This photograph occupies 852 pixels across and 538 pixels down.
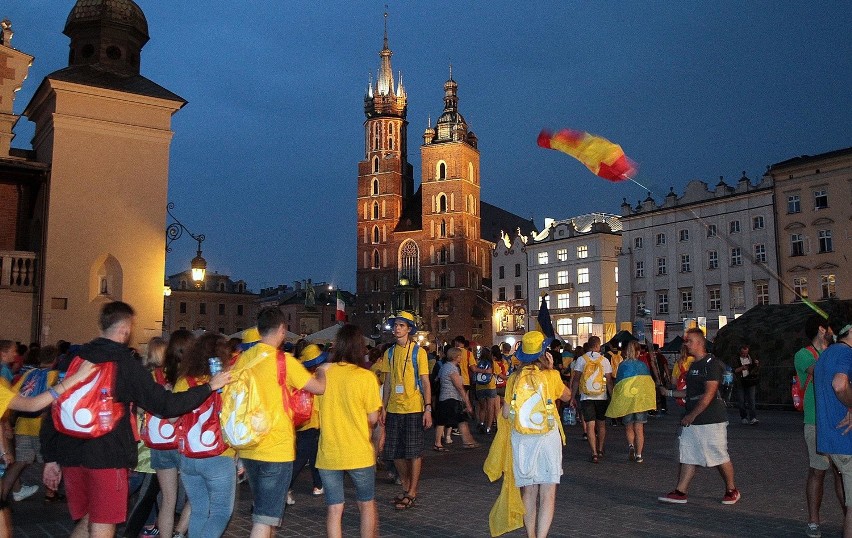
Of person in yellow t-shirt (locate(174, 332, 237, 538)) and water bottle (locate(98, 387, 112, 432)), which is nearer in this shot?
water bottle (locate(98, 387, 112, 432))

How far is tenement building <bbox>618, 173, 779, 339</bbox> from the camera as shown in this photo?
169 ft

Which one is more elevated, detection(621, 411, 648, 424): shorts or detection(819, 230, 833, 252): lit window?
detection(819, 230, 833, 252): lit window

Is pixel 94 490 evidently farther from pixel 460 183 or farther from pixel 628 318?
pixel 460 183

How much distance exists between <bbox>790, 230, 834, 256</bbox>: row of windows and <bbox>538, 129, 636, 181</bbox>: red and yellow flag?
44.4 m

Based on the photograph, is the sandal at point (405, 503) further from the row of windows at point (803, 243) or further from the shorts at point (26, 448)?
the row of windows at point (803, 243)

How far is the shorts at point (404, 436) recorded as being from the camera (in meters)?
8.77

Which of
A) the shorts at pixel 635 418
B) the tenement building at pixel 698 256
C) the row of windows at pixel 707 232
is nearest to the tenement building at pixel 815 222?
the tenement building at pixel 698 256

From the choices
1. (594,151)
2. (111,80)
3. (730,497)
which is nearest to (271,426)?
(730,497)

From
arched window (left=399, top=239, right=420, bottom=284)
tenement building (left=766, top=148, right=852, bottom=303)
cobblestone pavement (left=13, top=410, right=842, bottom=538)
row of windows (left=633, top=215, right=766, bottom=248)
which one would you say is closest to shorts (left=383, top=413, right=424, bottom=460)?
cobblestone pavement (left=13, top=410, right=842, bottom=538)

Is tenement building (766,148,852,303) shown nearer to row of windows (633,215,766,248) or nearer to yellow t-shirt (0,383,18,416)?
row of windows (633,215,766,248)

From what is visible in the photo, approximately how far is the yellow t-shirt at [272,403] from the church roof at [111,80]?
652 inches

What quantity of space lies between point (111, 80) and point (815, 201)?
44423 millimetres

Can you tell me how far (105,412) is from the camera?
4.61 metres

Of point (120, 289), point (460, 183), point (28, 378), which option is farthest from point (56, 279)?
point (460, 183)
